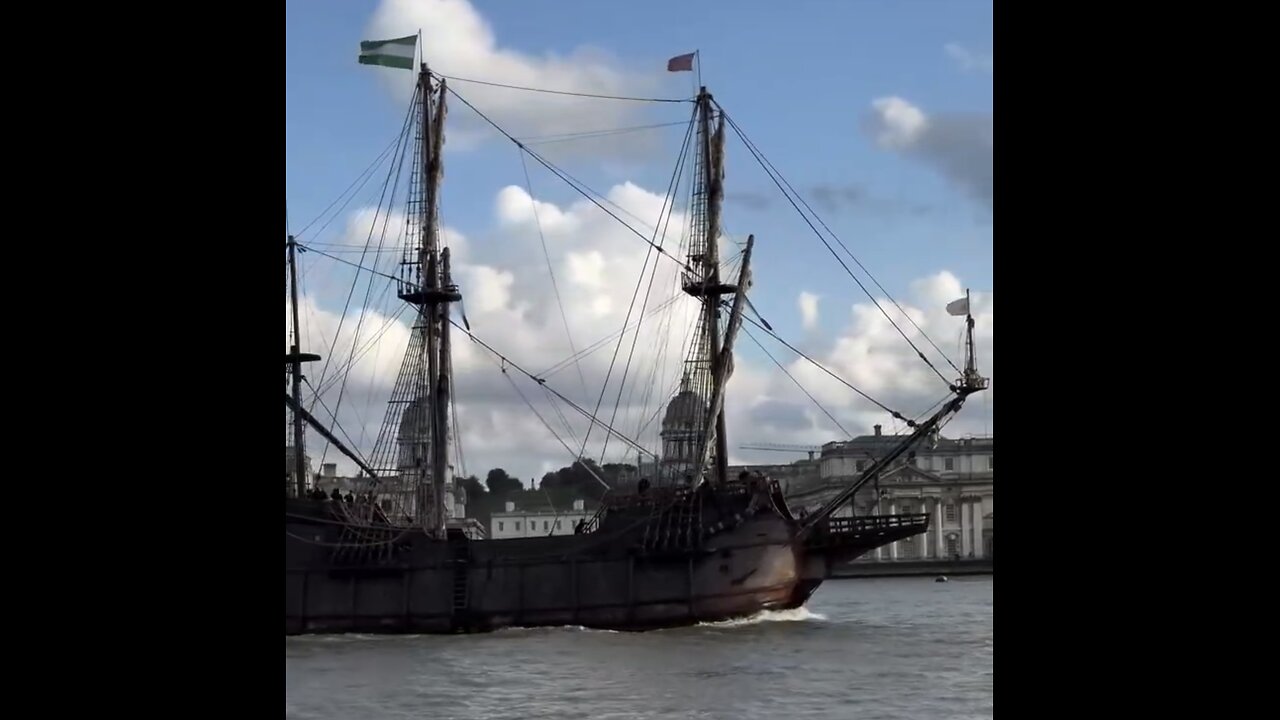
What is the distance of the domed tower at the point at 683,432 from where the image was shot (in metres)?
32.7

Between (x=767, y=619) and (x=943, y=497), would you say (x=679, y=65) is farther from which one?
(x=943, y=497)

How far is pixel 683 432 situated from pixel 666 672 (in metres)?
9.27

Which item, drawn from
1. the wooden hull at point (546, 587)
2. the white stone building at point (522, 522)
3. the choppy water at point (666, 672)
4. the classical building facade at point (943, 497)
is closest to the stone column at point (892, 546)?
the classical building facade at point (943, 497)

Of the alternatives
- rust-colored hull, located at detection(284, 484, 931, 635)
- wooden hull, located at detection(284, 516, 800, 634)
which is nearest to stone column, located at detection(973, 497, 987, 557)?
rust-colored hull, located at detection(284, 484, 931, 635)

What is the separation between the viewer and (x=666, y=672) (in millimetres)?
24672

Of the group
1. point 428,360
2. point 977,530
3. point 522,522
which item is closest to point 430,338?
point 428,360

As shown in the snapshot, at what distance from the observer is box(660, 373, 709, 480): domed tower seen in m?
32.7

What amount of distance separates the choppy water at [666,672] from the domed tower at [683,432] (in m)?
3.83

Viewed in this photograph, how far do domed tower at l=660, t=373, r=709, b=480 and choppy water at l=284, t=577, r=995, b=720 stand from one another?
3.83m

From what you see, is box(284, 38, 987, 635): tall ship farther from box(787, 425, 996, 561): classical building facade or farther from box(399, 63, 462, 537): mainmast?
box(787, 425, 996, 561): classical building facade
